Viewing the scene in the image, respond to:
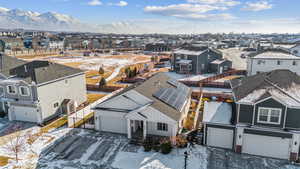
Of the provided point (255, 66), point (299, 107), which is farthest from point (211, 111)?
point (255, 66)

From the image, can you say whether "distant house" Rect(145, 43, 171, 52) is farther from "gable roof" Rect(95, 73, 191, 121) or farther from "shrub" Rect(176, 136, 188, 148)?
→ "shrub" Rect(176, 136, 188, 148)

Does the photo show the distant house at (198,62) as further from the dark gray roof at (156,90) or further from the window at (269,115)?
the window at (269,115)

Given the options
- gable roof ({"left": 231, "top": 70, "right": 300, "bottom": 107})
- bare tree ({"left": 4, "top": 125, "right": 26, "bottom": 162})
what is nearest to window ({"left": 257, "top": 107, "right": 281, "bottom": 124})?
gable roof ({"left": 231, "top": 70, "right": 300, "bottom": 107})

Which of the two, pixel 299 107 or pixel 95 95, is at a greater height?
pixel 299 107

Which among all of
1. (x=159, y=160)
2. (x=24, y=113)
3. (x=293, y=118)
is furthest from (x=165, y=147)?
(x=24, y=113)

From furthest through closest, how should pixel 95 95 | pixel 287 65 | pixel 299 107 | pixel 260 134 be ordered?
pixel 287 65 → pixel 95 95 → pixel 260 134 → pixel 299 107

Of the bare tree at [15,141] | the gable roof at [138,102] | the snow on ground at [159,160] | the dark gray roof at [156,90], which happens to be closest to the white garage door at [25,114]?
the bare tree at [15,141]

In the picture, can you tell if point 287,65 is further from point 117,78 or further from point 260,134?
point 117,78
